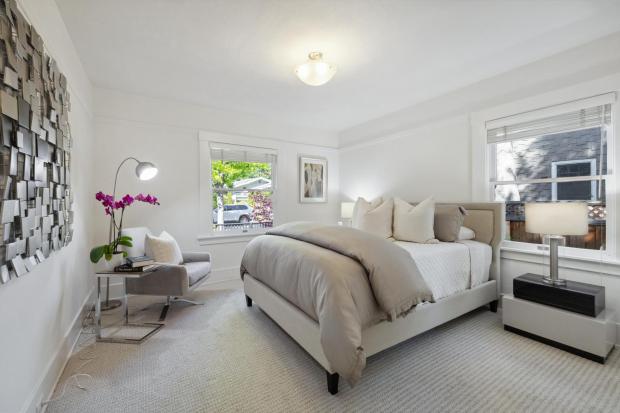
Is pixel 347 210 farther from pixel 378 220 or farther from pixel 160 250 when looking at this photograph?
pixel 160 250

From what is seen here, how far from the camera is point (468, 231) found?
286cm

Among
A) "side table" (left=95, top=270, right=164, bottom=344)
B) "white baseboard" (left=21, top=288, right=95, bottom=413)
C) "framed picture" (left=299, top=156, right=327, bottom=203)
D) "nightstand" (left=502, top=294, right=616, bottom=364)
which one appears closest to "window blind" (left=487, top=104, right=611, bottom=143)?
"nightstand" (left=502, top=294, right=616, bottom=364)

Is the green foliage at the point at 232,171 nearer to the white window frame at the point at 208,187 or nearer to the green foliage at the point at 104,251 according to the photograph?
the white window frame at the point at 208,187

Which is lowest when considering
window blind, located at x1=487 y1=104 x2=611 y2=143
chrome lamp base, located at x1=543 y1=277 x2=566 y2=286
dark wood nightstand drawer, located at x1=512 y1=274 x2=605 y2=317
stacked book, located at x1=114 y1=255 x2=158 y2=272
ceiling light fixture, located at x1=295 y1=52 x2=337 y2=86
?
dark wood nightstand drawer, located at x1=512 y1=274 x2=605 y2=317

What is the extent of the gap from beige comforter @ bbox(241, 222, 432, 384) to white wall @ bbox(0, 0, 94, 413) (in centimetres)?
145

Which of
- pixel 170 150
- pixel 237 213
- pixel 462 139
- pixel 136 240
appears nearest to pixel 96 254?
pixel 136 240

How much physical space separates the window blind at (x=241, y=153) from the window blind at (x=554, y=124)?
3045mm

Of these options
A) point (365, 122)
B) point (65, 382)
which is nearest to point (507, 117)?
point (365, 122)

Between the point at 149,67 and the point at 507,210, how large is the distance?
4077 mm

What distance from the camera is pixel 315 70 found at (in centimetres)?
225

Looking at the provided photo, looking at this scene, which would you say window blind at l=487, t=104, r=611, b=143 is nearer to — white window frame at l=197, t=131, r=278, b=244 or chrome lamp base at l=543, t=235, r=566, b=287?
chrome lamp base at l=543, t=235, r=566, b=287

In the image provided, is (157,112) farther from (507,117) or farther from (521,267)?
(521,267)

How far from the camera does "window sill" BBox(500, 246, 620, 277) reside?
2.14 meters

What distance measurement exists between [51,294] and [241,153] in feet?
9.33
